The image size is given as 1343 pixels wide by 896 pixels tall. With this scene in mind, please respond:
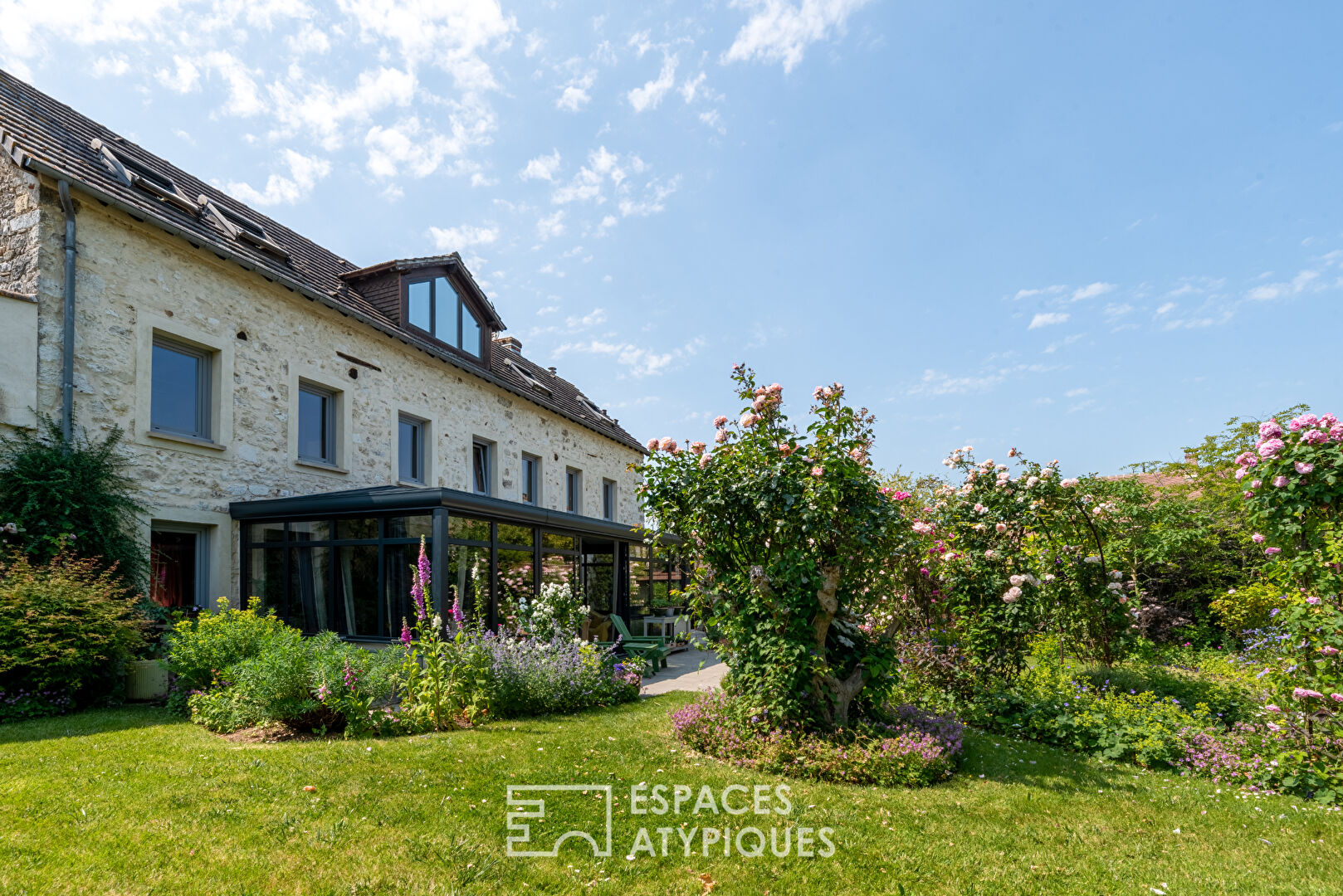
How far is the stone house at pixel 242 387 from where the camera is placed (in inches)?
317

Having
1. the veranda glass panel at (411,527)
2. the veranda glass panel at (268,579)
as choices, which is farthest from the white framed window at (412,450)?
the veranda glass panel at (411,527)

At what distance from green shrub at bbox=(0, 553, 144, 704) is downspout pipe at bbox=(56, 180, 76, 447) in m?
1.60

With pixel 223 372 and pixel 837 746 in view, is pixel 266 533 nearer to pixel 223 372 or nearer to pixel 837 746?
pixel 223 372

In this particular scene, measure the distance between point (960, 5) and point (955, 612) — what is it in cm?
632

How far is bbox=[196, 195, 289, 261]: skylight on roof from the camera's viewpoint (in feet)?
34.9

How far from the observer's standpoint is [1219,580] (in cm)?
1287

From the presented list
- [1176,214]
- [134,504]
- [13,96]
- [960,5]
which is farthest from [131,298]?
[1176,214]

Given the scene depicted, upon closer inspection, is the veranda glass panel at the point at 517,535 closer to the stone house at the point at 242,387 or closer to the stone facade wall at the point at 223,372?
the stone house at the point at 242,387

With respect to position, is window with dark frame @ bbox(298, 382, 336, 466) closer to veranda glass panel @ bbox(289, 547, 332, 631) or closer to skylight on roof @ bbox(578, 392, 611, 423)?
veranda glass panel @ bbox(289, 547, 332, 631)

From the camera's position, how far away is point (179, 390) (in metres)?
9.52

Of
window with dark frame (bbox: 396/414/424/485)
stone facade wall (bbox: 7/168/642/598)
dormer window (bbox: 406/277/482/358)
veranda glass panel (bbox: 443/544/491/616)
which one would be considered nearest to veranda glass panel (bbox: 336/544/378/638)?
veranda glass panel (bbox: 443/544/491/616)

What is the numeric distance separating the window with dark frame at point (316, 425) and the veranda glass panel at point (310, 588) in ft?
6.13

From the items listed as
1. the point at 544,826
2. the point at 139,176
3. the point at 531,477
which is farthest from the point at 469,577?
the point at 531,477

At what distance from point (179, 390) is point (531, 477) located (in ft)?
28.6
